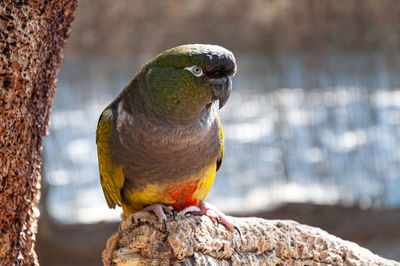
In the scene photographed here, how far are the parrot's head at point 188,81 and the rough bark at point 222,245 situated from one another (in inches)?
19.1

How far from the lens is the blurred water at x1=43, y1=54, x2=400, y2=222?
4676mm

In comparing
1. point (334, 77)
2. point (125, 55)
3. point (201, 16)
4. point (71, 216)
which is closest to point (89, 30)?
point (125, 55)

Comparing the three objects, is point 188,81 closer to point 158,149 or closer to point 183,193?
point 158,149

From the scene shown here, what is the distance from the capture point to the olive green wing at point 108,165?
2.20m

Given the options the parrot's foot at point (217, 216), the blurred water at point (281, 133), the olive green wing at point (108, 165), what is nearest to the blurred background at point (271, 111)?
the blurred water at point (281, 133)

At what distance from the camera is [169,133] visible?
2.08 meters

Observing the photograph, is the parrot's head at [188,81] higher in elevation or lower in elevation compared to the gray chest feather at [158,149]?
higher

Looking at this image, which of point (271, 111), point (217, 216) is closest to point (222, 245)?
point (217, 216)

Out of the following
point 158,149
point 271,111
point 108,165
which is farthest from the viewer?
point 271,111

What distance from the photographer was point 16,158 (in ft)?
6.20

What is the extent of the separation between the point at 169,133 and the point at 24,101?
0.63 metres

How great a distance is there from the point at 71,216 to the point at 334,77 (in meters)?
3.14

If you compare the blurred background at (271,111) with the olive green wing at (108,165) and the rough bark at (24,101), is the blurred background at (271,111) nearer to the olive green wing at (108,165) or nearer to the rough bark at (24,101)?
the olive green wing at (108,165)

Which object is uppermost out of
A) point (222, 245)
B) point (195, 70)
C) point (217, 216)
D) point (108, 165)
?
point (195, 70)
